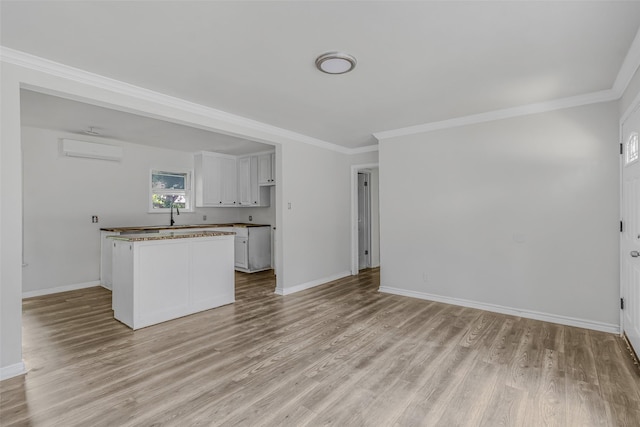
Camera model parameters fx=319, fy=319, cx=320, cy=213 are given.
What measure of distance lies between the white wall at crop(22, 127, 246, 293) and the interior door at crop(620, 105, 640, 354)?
6.61 m

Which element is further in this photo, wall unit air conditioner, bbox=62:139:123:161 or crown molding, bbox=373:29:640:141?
wall unit air conditioner, bbox=62:139:123:161

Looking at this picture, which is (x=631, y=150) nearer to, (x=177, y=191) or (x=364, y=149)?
(x=364, y=149)

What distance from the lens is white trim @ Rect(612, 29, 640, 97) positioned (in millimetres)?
2273

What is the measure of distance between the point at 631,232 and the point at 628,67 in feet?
4.46

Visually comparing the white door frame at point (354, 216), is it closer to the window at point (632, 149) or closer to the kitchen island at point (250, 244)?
the kitchen island at point (250, 244)

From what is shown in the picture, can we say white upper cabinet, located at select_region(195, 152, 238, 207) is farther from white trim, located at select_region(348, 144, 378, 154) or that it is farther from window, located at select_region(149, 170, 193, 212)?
white trim, located at select_region(348, 144, 378, 154)

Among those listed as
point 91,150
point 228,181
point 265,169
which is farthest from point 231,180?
point 91,150

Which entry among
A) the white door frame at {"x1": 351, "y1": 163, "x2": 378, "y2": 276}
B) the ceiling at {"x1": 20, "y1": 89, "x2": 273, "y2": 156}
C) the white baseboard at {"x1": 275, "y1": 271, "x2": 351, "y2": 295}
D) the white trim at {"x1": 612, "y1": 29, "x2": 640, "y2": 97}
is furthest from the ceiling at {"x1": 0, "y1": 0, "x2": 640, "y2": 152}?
the white baseboard at {"x1": 275, "y1": 271, "x2": 351, "y2": 295}

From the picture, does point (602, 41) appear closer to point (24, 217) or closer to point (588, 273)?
point (588, 273)

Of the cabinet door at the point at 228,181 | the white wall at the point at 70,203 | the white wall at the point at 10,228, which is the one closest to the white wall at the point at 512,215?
the cabinet door at the point at 228,181

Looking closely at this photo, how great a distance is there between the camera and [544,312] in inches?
139

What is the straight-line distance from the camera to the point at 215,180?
6.59 meters

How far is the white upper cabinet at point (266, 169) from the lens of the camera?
20.8 ft

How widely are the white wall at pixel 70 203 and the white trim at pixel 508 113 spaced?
4.33 m
